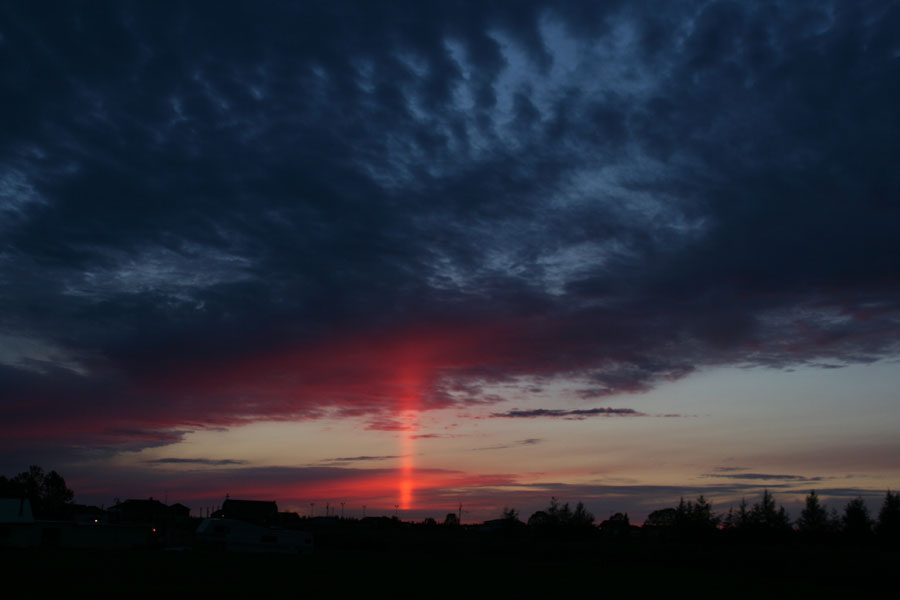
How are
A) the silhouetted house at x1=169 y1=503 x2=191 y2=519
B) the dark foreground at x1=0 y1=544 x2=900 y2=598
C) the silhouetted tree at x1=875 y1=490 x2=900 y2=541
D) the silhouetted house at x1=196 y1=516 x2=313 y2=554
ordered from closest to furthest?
1. the dark foreground at x1=0 y1=544 x2=900 y2=598
2. the silhouetted house at x1=196 y1=516 x2=313 y2=554
3. the silhouetted tree at x1=875 y1=490 x2=900 y2=541
4. the silhouetted house at x1=169 y1=503 x2=191 y2=519

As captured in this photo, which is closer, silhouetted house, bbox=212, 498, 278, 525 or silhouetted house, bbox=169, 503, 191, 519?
silhouetted house, bbox=212, 498, 278, 525

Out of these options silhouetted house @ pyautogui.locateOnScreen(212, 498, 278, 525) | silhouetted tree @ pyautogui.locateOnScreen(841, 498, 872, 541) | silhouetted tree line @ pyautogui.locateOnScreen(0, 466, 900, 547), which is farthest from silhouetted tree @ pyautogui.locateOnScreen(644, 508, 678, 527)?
silhouetted house @ pyautogui.locateOnScreen(212, 498, 278, 525)

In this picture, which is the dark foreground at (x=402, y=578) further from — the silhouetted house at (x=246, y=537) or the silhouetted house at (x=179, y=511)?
the silhouetted house at (x=179, y=511)

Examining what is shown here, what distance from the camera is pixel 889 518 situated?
114750 millimetres

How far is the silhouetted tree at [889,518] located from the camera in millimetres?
106481

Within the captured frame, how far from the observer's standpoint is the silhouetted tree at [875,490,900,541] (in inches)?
4192

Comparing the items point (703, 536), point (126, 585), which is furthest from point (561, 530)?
point (126, 585)

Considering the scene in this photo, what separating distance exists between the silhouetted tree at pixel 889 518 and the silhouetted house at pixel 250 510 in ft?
317

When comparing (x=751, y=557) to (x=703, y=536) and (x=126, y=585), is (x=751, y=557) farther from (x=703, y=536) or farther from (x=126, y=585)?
(x=126, y=585)

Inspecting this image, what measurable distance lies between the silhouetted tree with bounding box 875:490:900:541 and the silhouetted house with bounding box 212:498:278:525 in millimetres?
96621

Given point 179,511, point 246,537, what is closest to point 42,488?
point 179,511

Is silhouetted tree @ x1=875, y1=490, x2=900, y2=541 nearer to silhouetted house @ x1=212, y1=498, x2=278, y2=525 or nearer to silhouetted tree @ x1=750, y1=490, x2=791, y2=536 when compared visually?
silhouetted tree @ x1=750, y1=490, x2=791, y2=536

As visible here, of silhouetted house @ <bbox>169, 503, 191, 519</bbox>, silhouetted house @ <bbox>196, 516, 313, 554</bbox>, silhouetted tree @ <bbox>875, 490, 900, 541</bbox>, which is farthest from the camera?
silhouetted house @ <bbox>169, 503, 191, 519</bbox>

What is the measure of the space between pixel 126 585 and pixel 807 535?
109 metres
